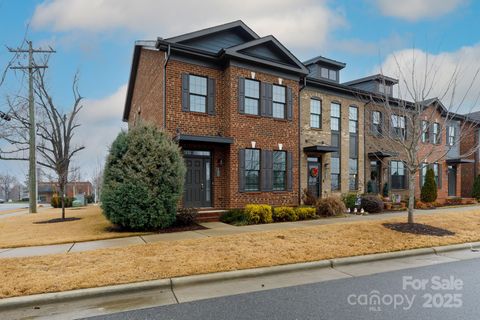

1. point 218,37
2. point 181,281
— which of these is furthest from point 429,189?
point 181,281

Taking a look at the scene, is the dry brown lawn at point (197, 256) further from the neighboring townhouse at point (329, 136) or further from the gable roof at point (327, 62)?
the gable roof at point (327, 62)

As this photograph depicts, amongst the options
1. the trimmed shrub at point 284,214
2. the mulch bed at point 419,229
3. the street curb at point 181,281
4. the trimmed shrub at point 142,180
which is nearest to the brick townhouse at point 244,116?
the trimmed shrub at point 284,214

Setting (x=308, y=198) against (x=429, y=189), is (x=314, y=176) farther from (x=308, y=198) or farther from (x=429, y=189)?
(x=429, y=189)

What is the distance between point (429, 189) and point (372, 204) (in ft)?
24.4

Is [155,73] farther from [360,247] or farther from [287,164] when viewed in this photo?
[360,247]

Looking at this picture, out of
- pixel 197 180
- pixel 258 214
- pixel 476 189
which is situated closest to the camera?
pixel 258 214

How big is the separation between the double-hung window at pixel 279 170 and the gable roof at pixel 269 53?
13.5ft

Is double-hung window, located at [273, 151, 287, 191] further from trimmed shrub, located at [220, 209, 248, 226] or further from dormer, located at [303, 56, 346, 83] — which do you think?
dormer, located at [303, 56, 346, 83]

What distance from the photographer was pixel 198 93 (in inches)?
515

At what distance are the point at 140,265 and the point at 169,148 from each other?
5.16m

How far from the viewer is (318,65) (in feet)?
64.1

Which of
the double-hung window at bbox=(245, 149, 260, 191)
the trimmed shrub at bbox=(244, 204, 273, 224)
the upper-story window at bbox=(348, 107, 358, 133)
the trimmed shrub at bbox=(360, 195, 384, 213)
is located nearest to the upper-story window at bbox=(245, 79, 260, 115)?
the double-hung window at bbox=(245, 149, 260, 191)

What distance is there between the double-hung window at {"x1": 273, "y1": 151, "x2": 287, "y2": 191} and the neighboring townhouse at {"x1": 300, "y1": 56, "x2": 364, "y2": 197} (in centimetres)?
148

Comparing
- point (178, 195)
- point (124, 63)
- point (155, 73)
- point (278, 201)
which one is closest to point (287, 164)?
point (278, 201)
